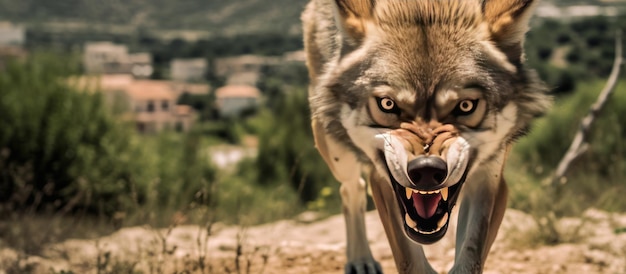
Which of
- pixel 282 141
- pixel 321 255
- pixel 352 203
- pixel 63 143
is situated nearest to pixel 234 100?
pixel 282 141

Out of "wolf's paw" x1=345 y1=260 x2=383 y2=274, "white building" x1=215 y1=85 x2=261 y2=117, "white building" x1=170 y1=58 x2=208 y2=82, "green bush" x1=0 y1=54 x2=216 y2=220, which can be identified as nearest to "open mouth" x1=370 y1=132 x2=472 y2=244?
"wolf's paw" x1=345 y1=260 x2=383 y2=274

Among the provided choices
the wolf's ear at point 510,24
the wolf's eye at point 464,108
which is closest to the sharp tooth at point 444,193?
the wolf's eye at point 464,108

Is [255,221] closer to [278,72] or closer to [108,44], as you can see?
[278,72]

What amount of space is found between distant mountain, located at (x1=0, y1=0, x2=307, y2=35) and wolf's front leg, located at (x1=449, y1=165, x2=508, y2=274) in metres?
80.0

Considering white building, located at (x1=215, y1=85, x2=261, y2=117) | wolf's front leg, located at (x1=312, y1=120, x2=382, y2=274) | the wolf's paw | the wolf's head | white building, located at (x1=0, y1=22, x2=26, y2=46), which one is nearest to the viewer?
the wolf's head

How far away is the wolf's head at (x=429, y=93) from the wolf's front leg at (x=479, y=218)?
0.47 ft

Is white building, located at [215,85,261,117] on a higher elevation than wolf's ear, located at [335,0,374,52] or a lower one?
lower

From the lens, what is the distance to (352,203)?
195 inches

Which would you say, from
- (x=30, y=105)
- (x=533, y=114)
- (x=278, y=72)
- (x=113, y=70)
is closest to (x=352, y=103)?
(x=533, y=114)

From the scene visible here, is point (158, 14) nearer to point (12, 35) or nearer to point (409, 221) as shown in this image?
point (12, 35)

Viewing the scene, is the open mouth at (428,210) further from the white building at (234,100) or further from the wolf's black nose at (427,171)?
the white building at (234,100)

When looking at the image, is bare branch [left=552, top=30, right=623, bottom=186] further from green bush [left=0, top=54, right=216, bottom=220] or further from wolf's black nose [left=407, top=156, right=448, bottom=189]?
wolf's black nose [left=407, top=156, right=448, bottom=189]

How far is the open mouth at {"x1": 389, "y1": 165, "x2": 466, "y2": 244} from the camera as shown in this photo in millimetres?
2955

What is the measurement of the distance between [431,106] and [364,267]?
2104mm
